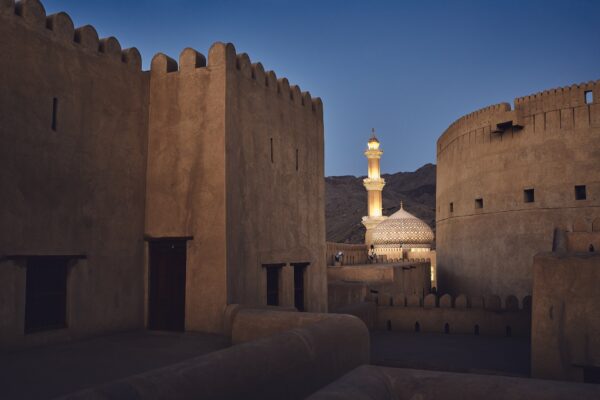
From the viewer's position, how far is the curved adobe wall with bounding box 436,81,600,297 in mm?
18656

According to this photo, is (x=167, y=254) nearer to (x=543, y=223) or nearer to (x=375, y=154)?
(x=543, y=223)

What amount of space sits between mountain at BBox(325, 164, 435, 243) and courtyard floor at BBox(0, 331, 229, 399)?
174ft

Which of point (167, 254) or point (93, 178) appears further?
point (167, 254)

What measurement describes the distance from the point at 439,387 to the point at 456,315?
35.8ft

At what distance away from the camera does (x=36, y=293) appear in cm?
677

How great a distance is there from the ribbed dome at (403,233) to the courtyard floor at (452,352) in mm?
19241

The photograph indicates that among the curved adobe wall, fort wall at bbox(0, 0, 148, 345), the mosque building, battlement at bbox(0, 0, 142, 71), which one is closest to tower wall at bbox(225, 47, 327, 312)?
fort wall at bbox(0, 0, 148, 345)

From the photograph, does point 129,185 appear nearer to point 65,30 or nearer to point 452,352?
point 65,30

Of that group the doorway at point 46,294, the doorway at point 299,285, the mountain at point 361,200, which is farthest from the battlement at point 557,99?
the mountain at point 361,200

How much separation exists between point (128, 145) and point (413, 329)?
10263mm

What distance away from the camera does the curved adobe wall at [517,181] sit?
18.7 m

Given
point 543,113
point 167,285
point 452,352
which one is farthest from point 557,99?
point 167,285

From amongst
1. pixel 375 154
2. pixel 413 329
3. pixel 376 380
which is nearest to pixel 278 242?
pixel 376 380

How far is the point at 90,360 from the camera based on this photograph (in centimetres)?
583
